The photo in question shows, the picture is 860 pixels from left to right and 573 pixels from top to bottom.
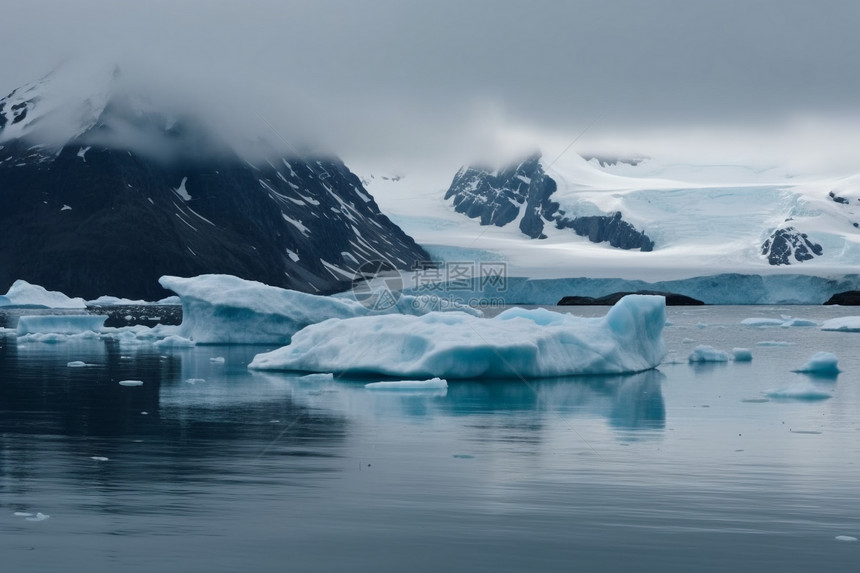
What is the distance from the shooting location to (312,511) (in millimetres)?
10422

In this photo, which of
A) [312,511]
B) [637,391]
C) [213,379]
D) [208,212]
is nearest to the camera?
[312,511]

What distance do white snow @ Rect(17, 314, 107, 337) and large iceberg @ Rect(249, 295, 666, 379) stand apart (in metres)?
28.7

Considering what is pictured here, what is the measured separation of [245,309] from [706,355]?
19.0m

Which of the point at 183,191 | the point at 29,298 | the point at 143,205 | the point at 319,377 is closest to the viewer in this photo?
the point at 319,377

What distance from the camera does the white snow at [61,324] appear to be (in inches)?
2168

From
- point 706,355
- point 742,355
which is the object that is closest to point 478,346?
point 706,355

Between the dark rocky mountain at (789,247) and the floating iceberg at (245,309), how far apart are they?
8081 centimetres

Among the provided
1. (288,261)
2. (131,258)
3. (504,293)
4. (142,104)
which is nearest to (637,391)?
(504,293)

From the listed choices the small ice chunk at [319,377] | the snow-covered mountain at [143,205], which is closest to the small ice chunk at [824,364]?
the small ice chunk at [319,377]

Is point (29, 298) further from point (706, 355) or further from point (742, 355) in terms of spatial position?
point (706, 355)

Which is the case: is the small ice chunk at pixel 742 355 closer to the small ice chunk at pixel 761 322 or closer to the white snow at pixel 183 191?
the small ice chunk at pixel 761 322

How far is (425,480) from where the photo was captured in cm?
1235

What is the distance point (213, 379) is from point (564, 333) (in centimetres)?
941

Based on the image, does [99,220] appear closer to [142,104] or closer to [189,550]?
[142,104]
